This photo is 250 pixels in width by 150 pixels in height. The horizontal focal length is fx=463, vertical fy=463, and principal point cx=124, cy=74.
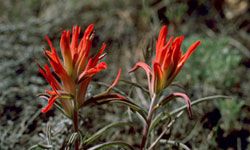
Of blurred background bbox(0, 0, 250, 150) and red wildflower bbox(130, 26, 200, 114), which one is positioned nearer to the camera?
red wildflower bbox(130, 26, 200, 114)

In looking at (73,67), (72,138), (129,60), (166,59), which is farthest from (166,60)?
(129,60)

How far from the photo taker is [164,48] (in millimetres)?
1683

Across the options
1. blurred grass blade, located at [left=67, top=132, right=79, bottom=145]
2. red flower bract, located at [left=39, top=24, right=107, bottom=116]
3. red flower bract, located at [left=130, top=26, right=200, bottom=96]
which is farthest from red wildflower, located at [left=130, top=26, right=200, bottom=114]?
blurred grass blade, located at [left=67, top=132, right=79, bottom=145]

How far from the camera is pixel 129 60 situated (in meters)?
3.51

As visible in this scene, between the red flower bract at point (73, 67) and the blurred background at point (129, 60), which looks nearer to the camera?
the red flower bract at point (73, 67)

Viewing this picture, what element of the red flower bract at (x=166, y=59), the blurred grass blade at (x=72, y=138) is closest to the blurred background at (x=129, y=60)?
the red flower bract at (x=166, y=59)

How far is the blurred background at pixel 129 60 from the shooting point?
267 centimetres

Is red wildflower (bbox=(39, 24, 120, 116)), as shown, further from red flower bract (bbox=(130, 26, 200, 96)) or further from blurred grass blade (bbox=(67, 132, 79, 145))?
red flower bract (bbox=(130, 26, 200, 96))

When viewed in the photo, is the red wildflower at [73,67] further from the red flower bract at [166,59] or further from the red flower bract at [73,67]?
the red flower bract at [166,59]

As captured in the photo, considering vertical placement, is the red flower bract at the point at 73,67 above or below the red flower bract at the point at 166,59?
above

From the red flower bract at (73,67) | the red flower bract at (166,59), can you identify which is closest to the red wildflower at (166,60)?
the red flower bract at (166,59)

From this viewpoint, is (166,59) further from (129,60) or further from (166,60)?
(129,60)

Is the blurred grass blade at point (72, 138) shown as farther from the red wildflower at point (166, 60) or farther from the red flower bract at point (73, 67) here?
the red wildflower at point (166, 60)

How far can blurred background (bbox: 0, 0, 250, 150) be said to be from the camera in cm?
267
